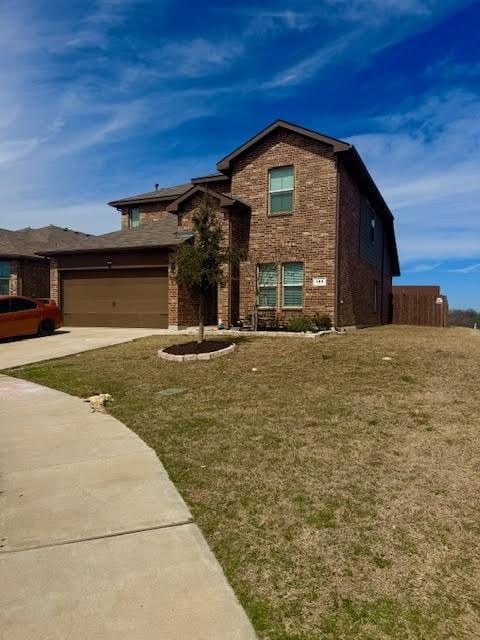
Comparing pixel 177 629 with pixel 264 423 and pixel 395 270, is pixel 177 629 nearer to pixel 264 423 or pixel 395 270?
pixel 264 423

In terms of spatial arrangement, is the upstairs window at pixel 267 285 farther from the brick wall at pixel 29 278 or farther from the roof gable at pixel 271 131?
the brick wall at pixel 29 278

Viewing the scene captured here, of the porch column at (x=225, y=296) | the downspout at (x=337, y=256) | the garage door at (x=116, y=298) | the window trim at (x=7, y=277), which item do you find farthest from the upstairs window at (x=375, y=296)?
the window trim at (x=7, y=277)

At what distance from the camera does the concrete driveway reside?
12.5 m

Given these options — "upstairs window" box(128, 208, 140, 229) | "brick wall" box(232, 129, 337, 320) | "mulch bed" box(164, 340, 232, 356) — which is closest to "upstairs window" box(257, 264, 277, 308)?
"brick wall" box(232, 129, 337, 320)

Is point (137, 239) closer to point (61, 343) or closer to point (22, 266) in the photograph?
point (61, 343)

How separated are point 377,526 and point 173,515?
158cm

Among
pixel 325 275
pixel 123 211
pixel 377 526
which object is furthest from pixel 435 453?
pixel 123 211

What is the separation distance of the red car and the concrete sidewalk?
11.6 meters

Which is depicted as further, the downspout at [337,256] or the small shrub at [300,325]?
the downspout at [337,256]

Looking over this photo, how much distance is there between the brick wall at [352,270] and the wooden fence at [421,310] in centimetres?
582

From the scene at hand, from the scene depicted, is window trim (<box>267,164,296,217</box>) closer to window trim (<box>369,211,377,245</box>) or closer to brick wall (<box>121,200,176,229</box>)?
window trim (<box>369,211,377,245</box>)

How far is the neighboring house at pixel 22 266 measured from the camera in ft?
80.5

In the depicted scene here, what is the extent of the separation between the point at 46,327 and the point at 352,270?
12.0m

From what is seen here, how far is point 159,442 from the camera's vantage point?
5.43 metres
